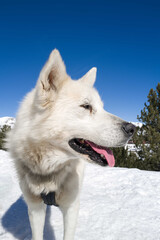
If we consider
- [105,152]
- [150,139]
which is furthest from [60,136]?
[150,139]

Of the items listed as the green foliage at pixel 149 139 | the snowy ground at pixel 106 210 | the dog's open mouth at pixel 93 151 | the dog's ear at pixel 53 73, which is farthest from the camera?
the green foliage at pixel 149 139

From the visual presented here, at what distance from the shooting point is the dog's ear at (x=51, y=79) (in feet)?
5.74

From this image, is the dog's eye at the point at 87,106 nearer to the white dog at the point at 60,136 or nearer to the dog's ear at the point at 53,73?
the white dog at the point at 60,136

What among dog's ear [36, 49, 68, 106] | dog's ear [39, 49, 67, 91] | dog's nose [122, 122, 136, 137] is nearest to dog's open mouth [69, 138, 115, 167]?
dog's nose [122, 122, 136, 137]

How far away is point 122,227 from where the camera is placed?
2621mm

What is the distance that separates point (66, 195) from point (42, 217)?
1.52 ft

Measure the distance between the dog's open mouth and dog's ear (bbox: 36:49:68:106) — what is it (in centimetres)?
Answer: 54

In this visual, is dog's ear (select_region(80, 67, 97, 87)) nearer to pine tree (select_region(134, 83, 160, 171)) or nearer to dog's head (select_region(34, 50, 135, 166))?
Result: dog's head (select_region(34, 50, 135, 166))

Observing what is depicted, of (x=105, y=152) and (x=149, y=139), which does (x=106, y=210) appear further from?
(x=149, y=139)

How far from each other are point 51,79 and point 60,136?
2.15 feet

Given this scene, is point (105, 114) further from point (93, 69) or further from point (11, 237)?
point (11, 237)

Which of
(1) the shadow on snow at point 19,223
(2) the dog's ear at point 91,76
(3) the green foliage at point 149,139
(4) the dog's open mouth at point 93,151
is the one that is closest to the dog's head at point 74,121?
(4) the dog's open mouth at point 93,151

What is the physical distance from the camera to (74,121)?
1842mm

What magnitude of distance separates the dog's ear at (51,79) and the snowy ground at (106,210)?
3.74 ft
